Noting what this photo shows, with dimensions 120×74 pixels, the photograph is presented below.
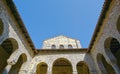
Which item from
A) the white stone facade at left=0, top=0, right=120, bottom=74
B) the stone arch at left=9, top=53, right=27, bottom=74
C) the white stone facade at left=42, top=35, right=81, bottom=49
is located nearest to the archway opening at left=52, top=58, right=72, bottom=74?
the white stone facade at left=0, top=0, right=120, bottom=74

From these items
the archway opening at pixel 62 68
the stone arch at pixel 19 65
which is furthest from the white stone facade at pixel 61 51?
the archway opening at pixel 62 68

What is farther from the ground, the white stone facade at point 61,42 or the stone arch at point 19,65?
the white stone facade at point 61,42

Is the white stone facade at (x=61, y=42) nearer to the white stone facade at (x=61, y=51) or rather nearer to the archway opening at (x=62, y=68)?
the archway opening at (x=62, y=68)

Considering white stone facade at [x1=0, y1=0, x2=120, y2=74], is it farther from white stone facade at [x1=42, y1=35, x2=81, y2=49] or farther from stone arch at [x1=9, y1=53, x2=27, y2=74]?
white stone facade at [x1=42, y1=35, x2=81, y2=49]

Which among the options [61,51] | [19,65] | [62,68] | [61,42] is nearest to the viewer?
[19,65]

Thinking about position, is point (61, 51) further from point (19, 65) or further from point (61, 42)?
point (61, 42)

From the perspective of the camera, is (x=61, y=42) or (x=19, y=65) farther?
(x=61, y=42)

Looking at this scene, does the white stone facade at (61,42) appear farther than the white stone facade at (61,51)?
Yes

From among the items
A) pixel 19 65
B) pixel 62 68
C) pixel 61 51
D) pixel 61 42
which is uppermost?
pixel 61 42

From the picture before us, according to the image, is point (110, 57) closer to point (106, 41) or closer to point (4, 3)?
point (106, 41)

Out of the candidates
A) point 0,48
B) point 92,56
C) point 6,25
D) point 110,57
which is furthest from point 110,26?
point 0,48

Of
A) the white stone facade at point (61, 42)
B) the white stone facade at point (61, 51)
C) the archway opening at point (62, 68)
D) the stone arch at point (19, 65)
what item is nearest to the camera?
the white stone facade at point (61, 51)

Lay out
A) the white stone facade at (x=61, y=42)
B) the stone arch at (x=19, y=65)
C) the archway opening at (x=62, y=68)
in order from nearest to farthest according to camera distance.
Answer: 1. the stone arch at (x=19, y=65)
2. the archway opening at (x=62, y=68)
3. the white stone facade at (x=61, y=42)

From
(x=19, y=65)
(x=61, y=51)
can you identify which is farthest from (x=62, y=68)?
(x=19, y=65)
